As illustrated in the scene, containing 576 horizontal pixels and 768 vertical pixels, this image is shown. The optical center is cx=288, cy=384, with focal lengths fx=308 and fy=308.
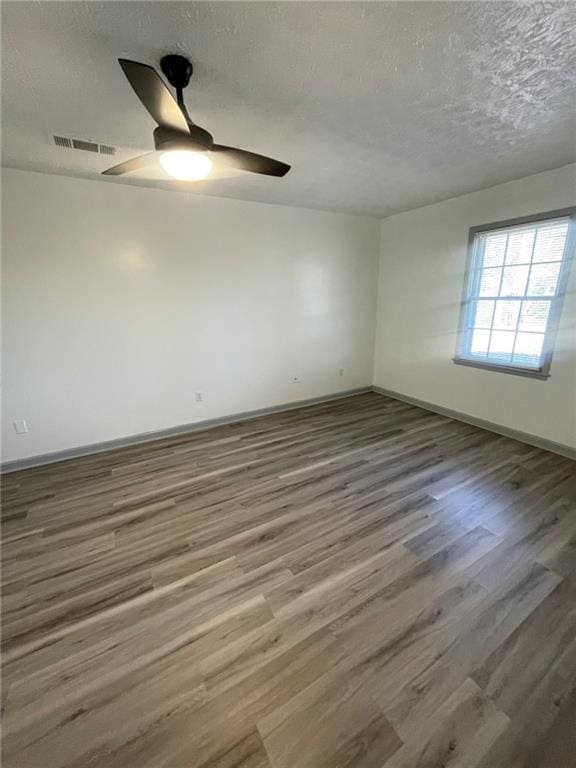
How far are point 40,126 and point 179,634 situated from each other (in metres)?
3.08

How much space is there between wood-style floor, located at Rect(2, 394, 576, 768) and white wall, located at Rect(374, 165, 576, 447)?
2.53 feet

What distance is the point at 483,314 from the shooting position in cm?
365

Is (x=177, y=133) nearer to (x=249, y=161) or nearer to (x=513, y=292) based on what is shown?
(x=249, y=161)

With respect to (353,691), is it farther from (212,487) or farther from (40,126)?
(40,126)

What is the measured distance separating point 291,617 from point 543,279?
371 centimetres

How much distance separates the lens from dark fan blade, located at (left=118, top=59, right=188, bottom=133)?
43.3 inches

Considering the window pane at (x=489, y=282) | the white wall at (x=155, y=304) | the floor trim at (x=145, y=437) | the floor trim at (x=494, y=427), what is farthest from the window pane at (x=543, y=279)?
the floor trim at (x=145, y=437)

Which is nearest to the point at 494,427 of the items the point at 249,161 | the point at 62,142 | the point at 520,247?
the point at 520,247

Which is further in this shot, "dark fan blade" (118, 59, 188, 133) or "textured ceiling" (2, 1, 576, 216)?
"textured ceiling" (2, 1, 576, 216)

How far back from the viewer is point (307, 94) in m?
1.68

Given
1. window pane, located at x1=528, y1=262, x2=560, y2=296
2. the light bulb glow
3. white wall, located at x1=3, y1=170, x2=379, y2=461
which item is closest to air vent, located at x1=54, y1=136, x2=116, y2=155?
white wall, located at x1=3, y1=170, x2=379, y2=461

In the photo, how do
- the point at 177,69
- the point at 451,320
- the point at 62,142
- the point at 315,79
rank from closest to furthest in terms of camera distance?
the point at 177,69, the point at 315,79, the point at 62,142, the point at 451,320

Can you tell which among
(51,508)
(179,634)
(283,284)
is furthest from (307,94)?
(51,508)

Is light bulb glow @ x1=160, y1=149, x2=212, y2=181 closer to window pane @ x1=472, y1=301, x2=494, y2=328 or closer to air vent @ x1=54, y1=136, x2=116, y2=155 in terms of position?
air vent @ x1=54, y1=136, x2=116, y2=155
